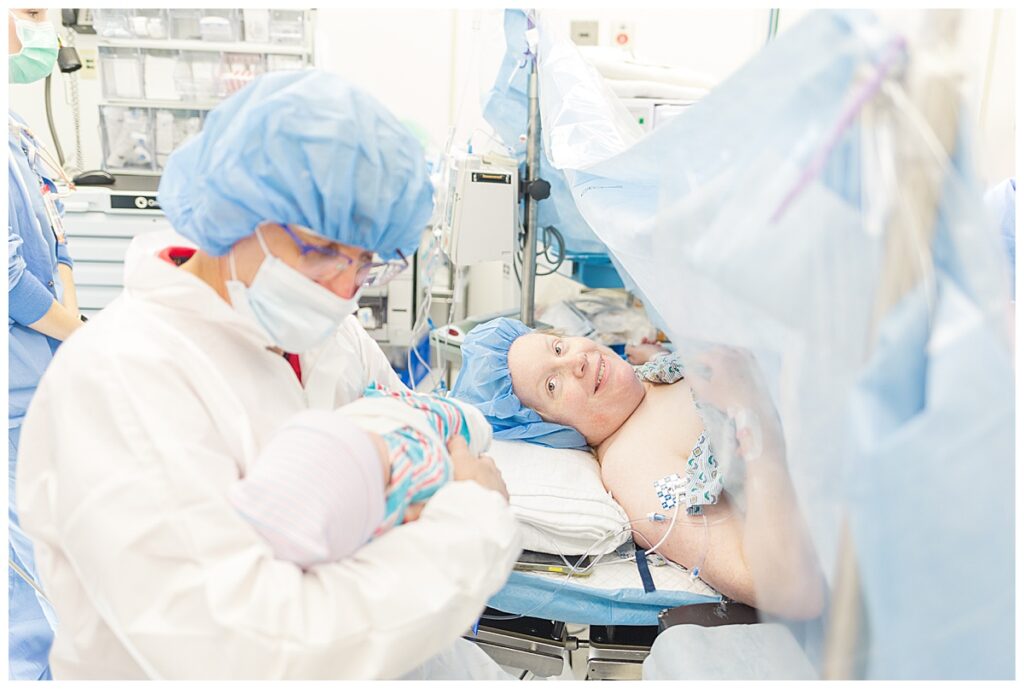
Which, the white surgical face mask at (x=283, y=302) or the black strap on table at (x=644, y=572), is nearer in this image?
the white surgical face mask at (x=283, y=302)

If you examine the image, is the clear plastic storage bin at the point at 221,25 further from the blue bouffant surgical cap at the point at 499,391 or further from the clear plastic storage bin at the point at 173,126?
the blue bouffant surgical cap at the point at 499,391

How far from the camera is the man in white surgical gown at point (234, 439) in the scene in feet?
2.75

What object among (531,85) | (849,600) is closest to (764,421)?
(849,600)

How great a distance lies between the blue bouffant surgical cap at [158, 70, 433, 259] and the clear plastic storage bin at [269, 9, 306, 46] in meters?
2.91

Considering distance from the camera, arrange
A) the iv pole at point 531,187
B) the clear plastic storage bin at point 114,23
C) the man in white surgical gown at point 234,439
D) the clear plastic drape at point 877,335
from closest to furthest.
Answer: the clear plastic drape at point 877,335
the man in white surgical gown at point 234,439
the iv pole at point 531,187
the clear plastic storage bin at point 114,23

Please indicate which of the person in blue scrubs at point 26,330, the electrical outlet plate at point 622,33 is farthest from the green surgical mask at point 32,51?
the electrical outlet plate at point 622,33

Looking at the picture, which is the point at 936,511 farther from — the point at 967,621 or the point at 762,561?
the point at 762,561

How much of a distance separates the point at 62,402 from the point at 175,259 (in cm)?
34

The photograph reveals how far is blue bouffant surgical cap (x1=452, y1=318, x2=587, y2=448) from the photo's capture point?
2061mm

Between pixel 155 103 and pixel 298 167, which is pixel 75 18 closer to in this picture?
pixel 155 103

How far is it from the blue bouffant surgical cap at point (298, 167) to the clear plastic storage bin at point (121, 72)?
301 centimetres

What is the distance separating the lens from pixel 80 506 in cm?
84

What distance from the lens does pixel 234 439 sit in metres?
0.97

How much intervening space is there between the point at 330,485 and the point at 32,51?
74.5 inches
